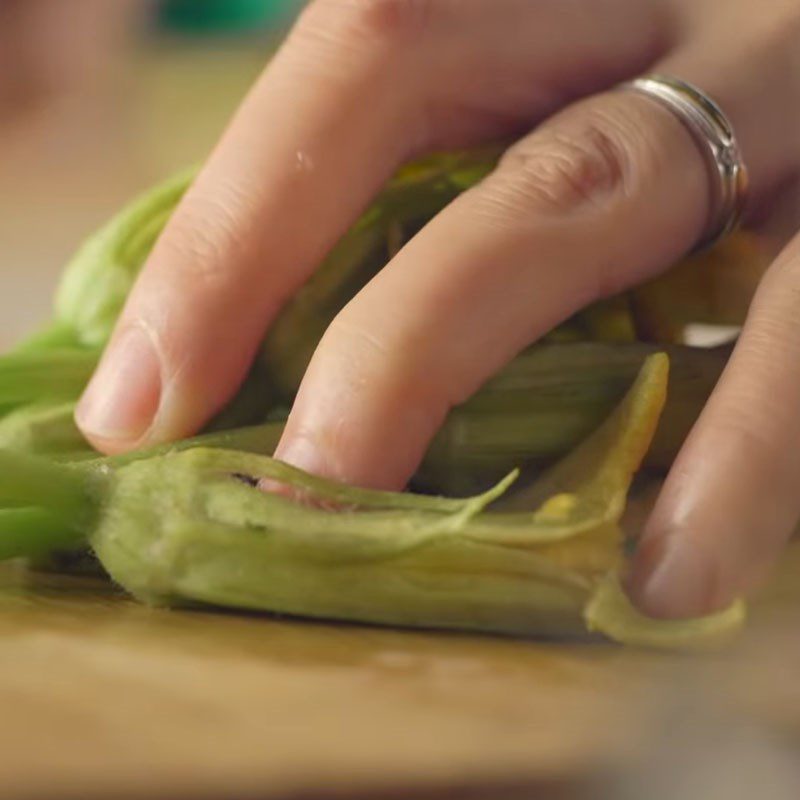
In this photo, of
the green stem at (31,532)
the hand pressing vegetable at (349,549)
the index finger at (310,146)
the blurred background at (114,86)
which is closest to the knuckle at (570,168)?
the index finger at (310,146)

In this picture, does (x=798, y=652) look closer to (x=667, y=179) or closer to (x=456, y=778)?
(x=456, y=778)

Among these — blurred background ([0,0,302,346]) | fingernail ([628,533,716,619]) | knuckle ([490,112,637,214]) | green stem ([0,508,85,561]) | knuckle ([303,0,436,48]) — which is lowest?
blurred background ([0,0,302,346])

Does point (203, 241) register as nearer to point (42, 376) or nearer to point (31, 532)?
point (42, 376)

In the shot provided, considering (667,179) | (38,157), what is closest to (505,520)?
(667,179)

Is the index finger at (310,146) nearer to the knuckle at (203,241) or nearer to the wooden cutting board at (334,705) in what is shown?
the knuckle at (203,241)

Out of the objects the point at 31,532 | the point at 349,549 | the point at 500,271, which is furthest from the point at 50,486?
the point at 500,271

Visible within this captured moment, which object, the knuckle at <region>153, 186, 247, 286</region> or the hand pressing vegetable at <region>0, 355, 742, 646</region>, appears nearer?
the hand pressing vegetable at <region>0, 355, 742, 646</region>

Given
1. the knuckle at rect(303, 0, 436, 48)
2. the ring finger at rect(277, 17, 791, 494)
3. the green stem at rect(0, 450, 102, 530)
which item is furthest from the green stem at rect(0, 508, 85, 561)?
the knuckle at rect(303, 0, 436, 48)

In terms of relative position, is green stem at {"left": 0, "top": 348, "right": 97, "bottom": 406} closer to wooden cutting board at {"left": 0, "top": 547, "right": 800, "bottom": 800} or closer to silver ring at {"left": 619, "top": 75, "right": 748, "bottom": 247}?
wooden cutting board at {"left": 0, "top": 547, "right": 800, "bottom": 800}
